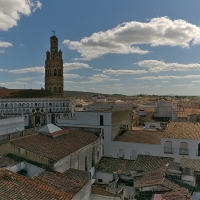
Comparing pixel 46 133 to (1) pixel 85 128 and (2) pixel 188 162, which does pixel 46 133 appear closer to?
(1) pixel 85 128

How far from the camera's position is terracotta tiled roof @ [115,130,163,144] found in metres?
32.0

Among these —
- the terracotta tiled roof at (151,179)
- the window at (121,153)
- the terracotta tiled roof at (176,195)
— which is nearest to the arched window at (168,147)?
the window at (121,153)

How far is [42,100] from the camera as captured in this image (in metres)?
69.1

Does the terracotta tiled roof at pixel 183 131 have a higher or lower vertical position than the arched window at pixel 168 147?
higher

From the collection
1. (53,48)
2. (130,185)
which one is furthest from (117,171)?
(53,48)

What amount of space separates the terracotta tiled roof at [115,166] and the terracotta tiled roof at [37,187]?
917 cm

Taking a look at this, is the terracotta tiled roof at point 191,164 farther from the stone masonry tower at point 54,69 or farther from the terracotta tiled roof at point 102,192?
the stone masonry tower at point 54,69

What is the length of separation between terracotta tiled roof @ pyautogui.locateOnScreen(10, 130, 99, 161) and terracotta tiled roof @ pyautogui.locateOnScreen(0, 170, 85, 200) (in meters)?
3.36

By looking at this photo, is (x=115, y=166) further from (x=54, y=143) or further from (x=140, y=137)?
(x=140, y=137)

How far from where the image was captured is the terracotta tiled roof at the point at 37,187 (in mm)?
13406

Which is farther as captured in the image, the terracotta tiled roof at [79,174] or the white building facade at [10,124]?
the white building facade at [10,124]

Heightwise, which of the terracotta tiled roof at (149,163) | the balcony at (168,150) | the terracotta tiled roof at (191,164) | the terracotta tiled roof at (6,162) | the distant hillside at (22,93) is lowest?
the terracotta tiled roof at (149,163)

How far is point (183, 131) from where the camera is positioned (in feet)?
97.8

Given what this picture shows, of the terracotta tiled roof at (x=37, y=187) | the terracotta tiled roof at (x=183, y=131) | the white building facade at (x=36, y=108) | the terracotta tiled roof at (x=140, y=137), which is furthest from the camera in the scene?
the white building facade at (x=36, y=108)
